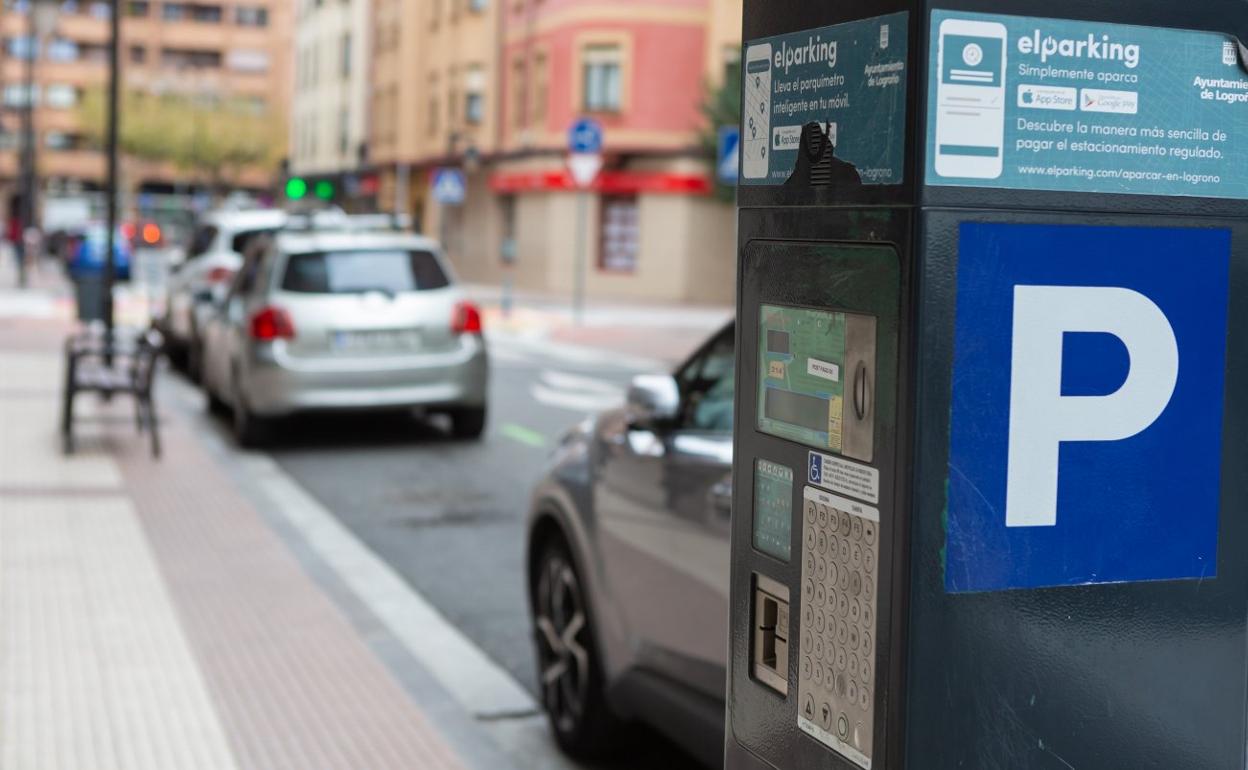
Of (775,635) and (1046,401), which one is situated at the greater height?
(1046,401)

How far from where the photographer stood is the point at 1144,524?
7.49 ft

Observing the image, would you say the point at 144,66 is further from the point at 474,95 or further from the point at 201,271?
the point at 201,271

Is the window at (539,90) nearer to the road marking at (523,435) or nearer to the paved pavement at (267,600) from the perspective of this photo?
the road marking at (523,435)

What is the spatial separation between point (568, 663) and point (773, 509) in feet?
10.8

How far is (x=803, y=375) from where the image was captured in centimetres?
240

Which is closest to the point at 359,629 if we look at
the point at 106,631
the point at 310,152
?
the point at 106,631

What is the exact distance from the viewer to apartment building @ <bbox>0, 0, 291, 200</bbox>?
10575cm

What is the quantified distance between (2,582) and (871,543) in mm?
6470

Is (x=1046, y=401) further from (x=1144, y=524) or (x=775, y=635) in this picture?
(x=775, y=635)

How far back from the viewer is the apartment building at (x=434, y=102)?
51.4 m

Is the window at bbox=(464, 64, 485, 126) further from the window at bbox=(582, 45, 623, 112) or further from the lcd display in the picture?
the lcd display

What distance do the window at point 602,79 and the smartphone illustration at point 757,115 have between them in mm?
42331

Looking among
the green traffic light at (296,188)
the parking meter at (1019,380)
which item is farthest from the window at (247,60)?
the parking meter at (1019,380)

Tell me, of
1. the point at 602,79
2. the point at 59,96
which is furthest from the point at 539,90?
the point at 59,96
